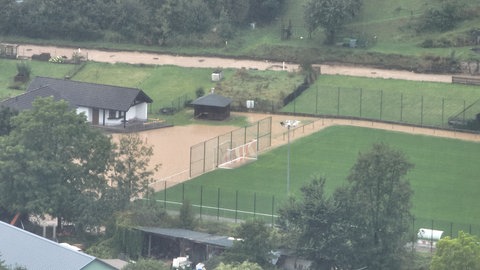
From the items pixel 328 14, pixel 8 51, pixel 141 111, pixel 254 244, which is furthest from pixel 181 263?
pixel 8 51

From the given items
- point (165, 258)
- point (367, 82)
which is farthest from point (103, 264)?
point (367, 82)

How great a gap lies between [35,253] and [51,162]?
777 centimetres

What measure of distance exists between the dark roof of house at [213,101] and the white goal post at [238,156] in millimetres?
6530

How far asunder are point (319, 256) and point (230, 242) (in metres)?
3.50

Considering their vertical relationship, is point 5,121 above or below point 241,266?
above

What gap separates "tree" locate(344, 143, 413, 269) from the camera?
5631cm

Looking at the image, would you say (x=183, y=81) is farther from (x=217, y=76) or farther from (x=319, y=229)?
(x=319, y=229)

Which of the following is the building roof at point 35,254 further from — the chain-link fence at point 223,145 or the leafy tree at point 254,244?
the chain-link fence at point 223,145

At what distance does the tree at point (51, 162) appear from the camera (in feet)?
199

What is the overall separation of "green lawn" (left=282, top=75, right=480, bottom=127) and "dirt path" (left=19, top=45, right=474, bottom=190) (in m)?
0.97

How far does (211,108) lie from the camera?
8200 cm

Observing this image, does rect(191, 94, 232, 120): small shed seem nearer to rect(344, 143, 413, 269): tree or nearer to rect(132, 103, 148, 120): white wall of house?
rect(132, 103, 148, 120): white wall of house

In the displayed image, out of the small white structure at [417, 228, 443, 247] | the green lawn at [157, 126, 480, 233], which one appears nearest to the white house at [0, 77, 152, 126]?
the green lawn at [157, 126, 480, 233]

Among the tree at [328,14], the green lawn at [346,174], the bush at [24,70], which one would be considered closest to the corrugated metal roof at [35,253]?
the green lawn at [346,174]
